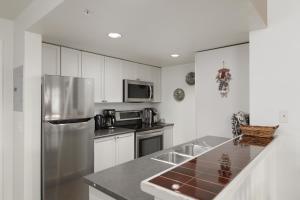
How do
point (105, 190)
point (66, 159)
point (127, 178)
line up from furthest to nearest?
point (66, 159) → point (127, 178) → point (105, 190)

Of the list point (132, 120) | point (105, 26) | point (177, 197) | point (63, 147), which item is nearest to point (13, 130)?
point (63, 147)

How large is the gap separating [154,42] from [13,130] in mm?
2114

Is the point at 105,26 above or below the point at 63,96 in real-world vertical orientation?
above

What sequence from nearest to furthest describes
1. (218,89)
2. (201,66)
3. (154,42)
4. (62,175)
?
1. (62,175)
2. (154,42)
3. (218,89)
4. (201,66)

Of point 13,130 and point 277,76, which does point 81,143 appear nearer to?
point 13,130

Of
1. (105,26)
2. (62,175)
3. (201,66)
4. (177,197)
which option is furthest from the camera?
(201,66)

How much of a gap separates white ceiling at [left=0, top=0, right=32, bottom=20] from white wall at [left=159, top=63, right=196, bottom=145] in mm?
2793

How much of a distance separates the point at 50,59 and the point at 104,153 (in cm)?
149

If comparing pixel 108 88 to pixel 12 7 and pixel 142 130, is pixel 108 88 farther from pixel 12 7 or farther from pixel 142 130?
pixel 12 7

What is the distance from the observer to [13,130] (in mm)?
2207

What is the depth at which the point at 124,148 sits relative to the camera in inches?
112

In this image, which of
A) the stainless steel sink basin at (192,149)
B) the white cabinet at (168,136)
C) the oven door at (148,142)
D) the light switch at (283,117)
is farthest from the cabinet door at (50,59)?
the light switch at (283,117)

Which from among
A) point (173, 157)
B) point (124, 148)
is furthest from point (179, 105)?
point (173, 157)

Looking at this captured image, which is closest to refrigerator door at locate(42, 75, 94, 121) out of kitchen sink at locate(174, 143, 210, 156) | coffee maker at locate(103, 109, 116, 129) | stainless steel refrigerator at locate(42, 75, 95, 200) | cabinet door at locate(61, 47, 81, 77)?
stainless steel refrigerator at locate(42, 75, 95, 200)
